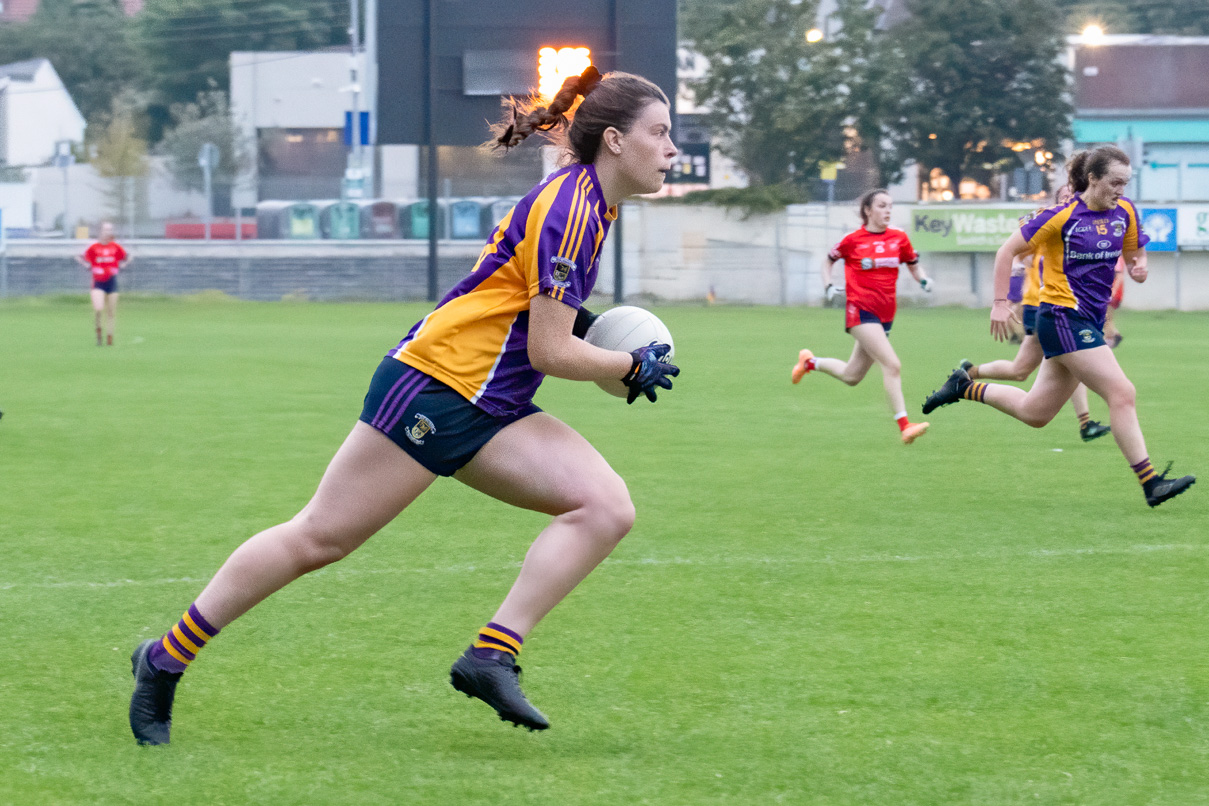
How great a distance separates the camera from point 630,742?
425 centimetres

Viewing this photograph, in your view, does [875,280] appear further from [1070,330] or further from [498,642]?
[498,642]

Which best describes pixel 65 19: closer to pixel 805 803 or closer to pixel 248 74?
pixel 248 74

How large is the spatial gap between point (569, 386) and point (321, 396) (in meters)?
2.70

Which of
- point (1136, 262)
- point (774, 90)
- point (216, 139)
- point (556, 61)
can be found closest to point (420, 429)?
point (1136, 262)

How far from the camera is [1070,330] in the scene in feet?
27.1

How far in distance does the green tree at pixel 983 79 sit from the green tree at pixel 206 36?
3591cm

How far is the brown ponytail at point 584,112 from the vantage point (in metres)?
4.04

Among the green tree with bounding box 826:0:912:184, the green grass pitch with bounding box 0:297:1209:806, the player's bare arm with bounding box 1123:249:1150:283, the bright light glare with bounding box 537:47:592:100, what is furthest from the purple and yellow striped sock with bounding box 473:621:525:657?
the green tree with bounding box 826:0:912:184

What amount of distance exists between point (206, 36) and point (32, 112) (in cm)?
942

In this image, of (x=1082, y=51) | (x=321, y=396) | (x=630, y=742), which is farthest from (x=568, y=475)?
(x=1082, y=51)

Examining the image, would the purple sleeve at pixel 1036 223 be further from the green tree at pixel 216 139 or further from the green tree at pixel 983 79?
the green tree at pixel 216 139

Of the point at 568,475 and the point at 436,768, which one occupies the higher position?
the point at 568,475

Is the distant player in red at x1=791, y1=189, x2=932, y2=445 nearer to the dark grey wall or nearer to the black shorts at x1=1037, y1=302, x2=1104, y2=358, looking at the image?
the black shorts at x1=1037, y1=302, x2=1104, y2=358

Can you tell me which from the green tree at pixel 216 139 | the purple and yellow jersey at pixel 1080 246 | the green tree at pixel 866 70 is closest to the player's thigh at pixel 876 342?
the purple and yellow jersey at pixel 1080 246
